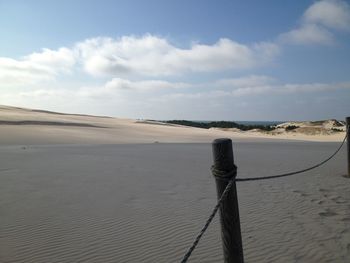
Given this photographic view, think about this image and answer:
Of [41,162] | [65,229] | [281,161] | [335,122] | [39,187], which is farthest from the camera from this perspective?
[335,122]

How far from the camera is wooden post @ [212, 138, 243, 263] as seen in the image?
2855 millimetres

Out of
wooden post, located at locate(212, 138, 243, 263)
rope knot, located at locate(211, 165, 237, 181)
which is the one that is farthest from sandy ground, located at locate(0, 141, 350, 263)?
rope knot, located at locate(211, 165, 237, 181)

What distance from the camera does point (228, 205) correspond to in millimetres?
2918

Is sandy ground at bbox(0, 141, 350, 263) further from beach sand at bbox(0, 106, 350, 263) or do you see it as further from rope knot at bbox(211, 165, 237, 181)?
rope knot at bbox(211, 165, 237, 181)

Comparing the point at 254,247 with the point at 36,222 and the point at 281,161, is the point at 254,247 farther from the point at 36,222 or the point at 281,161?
the point at 281,161

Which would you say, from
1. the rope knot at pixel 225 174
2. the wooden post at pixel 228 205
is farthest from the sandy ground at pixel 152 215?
the rope knot at pixel 225 174

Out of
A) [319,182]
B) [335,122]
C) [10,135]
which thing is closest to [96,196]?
[319,182]

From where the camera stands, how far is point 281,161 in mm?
13695

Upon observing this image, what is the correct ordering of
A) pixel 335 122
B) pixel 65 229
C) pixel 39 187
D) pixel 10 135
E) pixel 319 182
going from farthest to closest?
pixel 335 122, pixel 10 135, pixel 319 182, pixel 39 187, pixel 65 229

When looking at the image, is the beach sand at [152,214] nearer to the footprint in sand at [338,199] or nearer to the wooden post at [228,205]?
the footprint in sand at [338,199]

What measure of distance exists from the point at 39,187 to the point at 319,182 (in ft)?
23.6

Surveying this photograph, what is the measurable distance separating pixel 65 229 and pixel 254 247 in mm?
2923

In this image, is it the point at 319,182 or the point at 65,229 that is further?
the point at 319,182

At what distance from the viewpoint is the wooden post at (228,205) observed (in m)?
2.86
